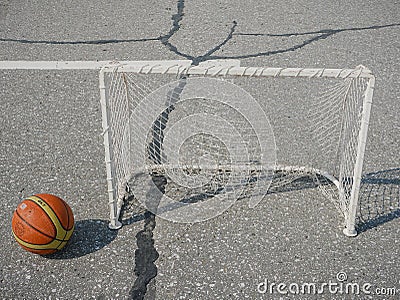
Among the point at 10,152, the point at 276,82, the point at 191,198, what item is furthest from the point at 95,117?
the point at 276,82

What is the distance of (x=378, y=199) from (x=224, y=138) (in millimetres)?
1265

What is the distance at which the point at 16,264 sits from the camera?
11.2ft

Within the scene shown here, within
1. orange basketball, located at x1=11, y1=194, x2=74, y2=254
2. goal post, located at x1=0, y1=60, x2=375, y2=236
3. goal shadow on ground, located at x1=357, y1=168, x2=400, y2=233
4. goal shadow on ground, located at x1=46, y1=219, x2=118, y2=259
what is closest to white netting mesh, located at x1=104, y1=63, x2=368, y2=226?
goal post, located at x1=0, y1=60, x2=375, y2=236

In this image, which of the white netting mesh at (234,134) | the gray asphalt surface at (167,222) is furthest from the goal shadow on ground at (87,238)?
the white netting mesh at (234,134)

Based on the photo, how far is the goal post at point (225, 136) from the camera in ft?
11.4

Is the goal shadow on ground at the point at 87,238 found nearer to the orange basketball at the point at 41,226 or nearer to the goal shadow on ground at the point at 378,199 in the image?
the orange basketball at the point at 41,226

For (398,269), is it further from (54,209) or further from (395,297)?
(54,209)

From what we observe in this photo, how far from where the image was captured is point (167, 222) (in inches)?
148

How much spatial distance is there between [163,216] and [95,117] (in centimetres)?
144

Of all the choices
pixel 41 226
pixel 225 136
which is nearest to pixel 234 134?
pixel 225 136

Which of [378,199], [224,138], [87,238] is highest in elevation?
[378,199]

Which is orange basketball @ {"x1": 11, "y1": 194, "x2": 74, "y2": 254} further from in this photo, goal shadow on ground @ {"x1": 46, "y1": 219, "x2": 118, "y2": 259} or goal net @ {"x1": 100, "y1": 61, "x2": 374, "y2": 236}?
goal net @ {"x1": 100, "y1": 61, "x2": 374, "y2": 236}

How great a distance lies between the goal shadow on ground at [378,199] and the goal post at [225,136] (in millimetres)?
124

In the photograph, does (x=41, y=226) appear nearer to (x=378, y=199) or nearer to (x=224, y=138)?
(x=224, y=138)
